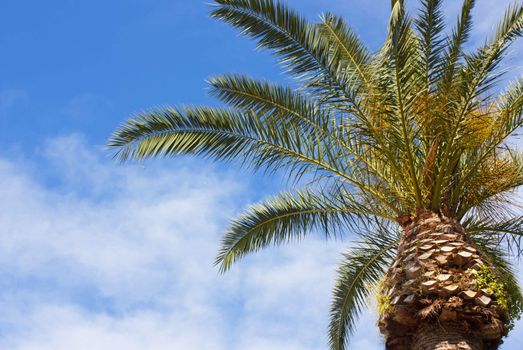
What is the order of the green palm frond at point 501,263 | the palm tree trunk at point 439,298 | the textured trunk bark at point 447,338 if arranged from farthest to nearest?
the green palm frond at point 501,263, the palm tree trunk at point 439,298, the textured trunk bark at point 447,338

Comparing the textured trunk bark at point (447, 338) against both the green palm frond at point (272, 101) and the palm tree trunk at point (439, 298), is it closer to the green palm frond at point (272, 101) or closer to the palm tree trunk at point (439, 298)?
the palm tree trunk at point (439, 298)

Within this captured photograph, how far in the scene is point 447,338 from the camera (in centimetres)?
775

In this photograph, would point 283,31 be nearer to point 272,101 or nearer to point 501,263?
point 272,101

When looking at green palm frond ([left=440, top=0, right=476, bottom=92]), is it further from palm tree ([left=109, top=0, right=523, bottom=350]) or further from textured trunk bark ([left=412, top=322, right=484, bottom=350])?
textured trunk bark ([left=412, top=322, right=484, bottom=350])

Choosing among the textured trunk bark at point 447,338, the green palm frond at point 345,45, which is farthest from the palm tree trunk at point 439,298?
the green palm frond at point 345,45

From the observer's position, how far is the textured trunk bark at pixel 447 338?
303 inches

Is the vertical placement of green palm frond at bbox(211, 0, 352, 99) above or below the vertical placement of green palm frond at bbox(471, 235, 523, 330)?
above

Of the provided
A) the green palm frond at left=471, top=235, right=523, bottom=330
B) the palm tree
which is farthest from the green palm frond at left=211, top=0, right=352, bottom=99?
the green palm frond at left=471, top=235, right=523, bottom=330

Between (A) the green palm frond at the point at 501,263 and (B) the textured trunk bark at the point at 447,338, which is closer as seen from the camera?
(B) the textured trunk bark at the point at 447,338

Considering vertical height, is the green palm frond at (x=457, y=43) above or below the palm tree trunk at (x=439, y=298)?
above

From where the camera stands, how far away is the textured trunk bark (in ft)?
25.2

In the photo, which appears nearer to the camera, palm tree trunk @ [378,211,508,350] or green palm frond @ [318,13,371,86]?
palm tree trunk @ [378,211,508,350]

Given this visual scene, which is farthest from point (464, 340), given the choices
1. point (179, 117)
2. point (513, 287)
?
point (179, 117)

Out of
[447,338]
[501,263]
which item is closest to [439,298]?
[447,338]
